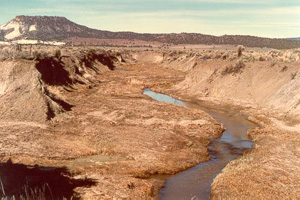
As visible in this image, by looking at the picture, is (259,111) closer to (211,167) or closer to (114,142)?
(211,167)

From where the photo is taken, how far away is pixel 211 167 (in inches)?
776

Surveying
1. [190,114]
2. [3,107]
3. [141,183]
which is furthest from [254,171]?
[3,107]

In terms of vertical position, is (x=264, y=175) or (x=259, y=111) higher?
(x=259, y=111)

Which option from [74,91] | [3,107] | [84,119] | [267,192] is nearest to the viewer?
[267,192]

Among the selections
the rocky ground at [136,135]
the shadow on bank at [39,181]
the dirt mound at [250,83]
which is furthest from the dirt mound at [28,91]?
the dirt mound at [250,83]

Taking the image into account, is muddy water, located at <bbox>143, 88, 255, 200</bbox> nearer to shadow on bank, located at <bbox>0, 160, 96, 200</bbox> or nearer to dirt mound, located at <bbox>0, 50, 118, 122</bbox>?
shadow on bank, located at <bbox>0, 160, 96, 200</bbox>

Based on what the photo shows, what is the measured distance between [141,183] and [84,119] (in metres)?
12.2

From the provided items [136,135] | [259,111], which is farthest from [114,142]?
[259,111]

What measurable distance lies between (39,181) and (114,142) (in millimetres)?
6988

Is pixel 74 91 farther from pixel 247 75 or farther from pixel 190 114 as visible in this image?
pixel 247 75

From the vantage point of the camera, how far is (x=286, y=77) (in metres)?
38.3

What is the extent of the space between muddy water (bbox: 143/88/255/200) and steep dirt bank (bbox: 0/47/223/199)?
0.65m

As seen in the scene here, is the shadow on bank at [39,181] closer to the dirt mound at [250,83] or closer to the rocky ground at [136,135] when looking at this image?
the rocky ground at [136,135]

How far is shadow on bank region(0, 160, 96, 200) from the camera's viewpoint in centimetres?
1445
